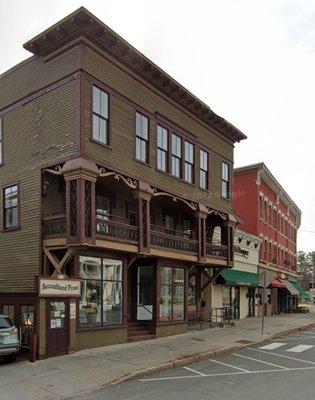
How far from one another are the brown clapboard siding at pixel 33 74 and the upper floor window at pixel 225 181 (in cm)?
1242

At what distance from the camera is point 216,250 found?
26844 millimetres

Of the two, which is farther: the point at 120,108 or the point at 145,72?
the point at 145,72

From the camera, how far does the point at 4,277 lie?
1980 centimetres

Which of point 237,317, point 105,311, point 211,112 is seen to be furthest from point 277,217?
point 105,311

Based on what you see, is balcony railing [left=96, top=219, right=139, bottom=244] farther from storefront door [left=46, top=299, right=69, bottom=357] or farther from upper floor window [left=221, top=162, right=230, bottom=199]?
upper floor window [left=221, top=162, right=230, bottom=199]

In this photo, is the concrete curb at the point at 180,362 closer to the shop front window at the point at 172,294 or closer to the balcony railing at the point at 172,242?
the shop front window at the point at 172,294

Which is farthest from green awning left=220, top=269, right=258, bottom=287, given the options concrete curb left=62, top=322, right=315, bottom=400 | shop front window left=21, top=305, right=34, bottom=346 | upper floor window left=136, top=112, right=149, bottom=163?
shop front window left=21, top=305, right=34, bottom=346

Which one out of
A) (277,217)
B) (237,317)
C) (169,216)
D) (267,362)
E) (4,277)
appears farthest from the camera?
(277,217)

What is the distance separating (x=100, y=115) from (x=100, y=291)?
6.37 m

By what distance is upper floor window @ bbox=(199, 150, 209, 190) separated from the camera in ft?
86.3

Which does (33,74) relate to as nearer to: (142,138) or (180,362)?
(142,138)

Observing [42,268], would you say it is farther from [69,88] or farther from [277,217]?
[277,217]

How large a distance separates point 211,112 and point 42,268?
12.3 m

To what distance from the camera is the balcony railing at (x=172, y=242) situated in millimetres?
21416
